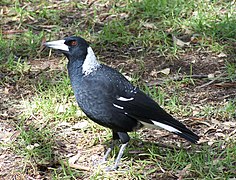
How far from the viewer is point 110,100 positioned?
13.0 ft

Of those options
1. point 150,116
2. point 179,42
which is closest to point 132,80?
point 179,42

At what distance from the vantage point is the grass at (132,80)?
13.5ft

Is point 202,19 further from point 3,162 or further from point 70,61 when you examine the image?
point 3,162

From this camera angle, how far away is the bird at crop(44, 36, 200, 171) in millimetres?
3928

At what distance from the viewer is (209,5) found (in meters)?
6.48

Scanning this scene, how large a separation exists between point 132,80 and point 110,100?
136 centimetres

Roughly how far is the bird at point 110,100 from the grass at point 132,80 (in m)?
0.23

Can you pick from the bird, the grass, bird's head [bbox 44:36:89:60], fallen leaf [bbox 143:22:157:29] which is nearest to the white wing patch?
the bird

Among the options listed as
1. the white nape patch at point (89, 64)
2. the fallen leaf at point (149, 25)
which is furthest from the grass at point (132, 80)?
the white nape patch at point (89, 64)

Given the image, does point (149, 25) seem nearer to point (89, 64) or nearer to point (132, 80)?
point (132, 80)

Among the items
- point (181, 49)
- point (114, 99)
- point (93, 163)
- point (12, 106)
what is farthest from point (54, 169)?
point (181, 49)

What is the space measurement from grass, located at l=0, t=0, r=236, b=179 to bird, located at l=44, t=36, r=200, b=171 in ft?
0.74

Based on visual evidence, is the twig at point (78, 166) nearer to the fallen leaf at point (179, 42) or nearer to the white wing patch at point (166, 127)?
the white wing patch at point (166, 127)

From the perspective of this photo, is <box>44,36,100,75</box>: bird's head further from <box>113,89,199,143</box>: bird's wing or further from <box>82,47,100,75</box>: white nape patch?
<box>113,89,199,143</box>: bird's wing
